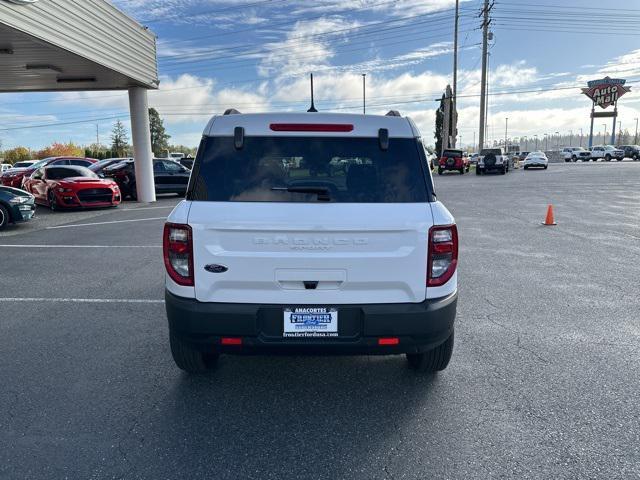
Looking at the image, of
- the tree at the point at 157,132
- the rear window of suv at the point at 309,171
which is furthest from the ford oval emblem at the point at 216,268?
the tree at the point at 157,132

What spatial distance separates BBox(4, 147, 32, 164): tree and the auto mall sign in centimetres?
8135

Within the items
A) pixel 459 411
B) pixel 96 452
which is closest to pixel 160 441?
pixel 96 452

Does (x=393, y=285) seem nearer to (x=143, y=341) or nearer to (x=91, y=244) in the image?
(x=143, y=341)

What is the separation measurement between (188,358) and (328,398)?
3.55 ft

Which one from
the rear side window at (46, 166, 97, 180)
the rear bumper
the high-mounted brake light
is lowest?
the rear bumper

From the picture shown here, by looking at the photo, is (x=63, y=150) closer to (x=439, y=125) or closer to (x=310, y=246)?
(x=439, y=125)

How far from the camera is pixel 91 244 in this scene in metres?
9.70

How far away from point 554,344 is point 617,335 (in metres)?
0.72

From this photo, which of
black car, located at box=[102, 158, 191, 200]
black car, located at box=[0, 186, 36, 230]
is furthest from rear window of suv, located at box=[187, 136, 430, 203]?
black car, located at box=[102, 158, 191, 200]

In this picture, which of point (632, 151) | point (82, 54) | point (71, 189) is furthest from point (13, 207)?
point (632, 151)

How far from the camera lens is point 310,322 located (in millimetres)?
3062

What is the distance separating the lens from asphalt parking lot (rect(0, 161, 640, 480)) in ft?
8.99

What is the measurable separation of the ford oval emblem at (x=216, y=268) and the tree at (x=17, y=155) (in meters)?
71.3

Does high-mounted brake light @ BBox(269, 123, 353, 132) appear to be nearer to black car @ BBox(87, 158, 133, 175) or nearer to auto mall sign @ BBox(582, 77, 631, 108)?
black car @ BBox(87, 158, 133, 175)
